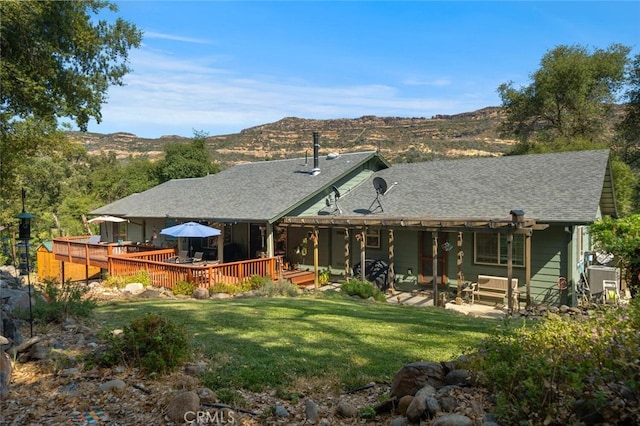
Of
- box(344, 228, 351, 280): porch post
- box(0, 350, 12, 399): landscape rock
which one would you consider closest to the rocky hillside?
box(344, 228, 351, 280): porch post

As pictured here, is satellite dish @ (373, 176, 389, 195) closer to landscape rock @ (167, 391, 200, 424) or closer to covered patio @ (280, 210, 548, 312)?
covered patio @ (280, 210, 548, 312)

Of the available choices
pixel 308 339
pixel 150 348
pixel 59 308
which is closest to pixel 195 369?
pixel 150 348

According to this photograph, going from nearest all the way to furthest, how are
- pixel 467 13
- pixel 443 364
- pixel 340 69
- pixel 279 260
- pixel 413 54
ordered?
pixel 443 364, pixel 467 13, pixel 279 260, pixel 413 54, pixel 340 69

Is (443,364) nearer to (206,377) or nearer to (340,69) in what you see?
(206,377)

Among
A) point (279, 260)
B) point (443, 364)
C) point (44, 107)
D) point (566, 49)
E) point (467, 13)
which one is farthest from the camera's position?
point (566, 49)

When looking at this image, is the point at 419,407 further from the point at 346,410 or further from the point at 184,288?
the point at 184,288

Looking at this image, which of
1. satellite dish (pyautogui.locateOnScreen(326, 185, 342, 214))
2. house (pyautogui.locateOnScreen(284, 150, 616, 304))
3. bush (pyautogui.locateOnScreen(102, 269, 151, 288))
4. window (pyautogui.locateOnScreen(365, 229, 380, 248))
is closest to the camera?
house (pyautogui.locateOnScreen(284, 150, 616, 304))

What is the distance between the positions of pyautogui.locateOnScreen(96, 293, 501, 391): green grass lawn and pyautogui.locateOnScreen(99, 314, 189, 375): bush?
47cm

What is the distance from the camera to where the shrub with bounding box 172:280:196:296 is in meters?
13.2

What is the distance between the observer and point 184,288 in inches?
523

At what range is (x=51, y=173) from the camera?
1341 inches

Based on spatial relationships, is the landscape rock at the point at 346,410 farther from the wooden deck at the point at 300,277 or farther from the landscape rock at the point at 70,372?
the wooden deck at the point at 300,277

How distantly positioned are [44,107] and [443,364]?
8.95 meters

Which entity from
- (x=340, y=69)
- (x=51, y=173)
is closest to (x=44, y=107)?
(x=340, y=69)
